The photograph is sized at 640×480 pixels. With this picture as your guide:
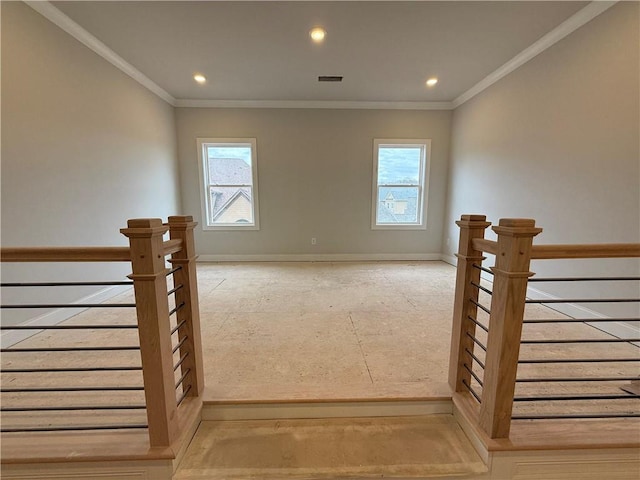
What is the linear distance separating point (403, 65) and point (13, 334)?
456 centimetres

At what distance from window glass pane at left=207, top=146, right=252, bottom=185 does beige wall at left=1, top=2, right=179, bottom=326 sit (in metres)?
1.08

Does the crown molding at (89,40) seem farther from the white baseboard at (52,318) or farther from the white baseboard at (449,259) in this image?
the white baseboard at (449,259)

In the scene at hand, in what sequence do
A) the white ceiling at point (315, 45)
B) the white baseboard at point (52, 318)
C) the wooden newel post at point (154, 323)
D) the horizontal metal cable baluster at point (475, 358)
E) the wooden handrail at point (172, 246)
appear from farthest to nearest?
the white ceiling at point (315, 45), the white baseboard at point (52, 318), the horizontal metal cable baluster at point (475, 358), the wooden handrail at point (172, 246), the wooden newel post at point (154, 323)

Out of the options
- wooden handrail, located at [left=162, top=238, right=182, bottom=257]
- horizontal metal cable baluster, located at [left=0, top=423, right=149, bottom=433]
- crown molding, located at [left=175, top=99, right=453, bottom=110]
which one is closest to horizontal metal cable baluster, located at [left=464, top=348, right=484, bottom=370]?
wooden handrail, located at [left=162, top=238, right=182, bottom=257]

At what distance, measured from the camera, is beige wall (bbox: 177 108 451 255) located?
4559 mm

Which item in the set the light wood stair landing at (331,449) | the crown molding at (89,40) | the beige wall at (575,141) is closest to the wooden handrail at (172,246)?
the light wood stair landing at (331,449)

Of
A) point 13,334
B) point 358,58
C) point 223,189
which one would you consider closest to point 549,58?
point 358,58

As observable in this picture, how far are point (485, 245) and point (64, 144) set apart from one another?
3516 mm

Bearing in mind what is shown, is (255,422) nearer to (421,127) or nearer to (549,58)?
(549,58)

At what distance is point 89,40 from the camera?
8.95 ft

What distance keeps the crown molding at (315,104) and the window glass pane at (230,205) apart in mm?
1334

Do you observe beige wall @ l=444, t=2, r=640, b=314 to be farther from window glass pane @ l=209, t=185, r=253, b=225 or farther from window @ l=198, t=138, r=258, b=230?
window glass pane @ l=209, t=185, r=253, b=225

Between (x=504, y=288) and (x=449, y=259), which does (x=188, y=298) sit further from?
(x=449, y=259)

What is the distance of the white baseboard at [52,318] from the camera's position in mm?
2087
